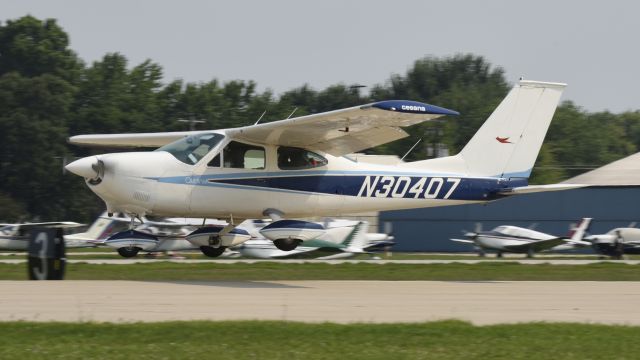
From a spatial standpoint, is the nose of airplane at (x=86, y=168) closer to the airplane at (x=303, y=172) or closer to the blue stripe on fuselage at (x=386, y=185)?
the airplane at (x=303, y=172)

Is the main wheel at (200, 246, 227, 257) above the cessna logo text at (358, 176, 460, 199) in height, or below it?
below

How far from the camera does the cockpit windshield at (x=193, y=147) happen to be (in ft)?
62.8

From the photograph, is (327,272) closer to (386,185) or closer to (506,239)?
(386,185)

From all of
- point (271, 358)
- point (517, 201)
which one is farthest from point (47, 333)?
point (517, 201)

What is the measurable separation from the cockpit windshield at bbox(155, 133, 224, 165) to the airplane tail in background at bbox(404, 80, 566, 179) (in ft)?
13.6

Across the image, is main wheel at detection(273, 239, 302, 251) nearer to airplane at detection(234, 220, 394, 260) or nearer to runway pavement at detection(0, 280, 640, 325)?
runway pavement at detection(0, 280, 640, 325)

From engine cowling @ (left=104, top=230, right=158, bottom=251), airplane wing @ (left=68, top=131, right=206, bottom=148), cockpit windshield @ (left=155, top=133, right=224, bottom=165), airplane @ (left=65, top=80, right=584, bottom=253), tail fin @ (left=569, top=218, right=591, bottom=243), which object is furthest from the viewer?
tail fin @ (left=569, top=218, right=591, bottom=243)

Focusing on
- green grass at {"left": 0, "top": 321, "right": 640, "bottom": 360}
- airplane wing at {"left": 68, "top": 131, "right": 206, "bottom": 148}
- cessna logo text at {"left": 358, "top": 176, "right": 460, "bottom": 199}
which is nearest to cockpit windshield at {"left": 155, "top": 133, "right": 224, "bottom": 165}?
airplane wing at {"left": 68, "top": 131, "right": 206, "bottom": 148}

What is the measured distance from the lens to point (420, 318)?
39.0 feet

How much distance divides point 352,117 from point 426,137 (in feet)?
181

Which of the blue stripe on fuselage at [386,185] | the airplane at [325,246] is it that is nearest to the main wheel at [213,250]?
the blue stripe on fuselage at [386,185]

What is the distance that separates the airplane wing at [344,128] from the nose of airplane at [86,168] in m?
2.63

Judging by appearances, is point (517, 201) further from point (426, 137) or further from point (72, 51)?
point (72, 51)

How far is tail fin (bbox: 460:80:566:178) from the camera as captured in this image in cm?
2058
